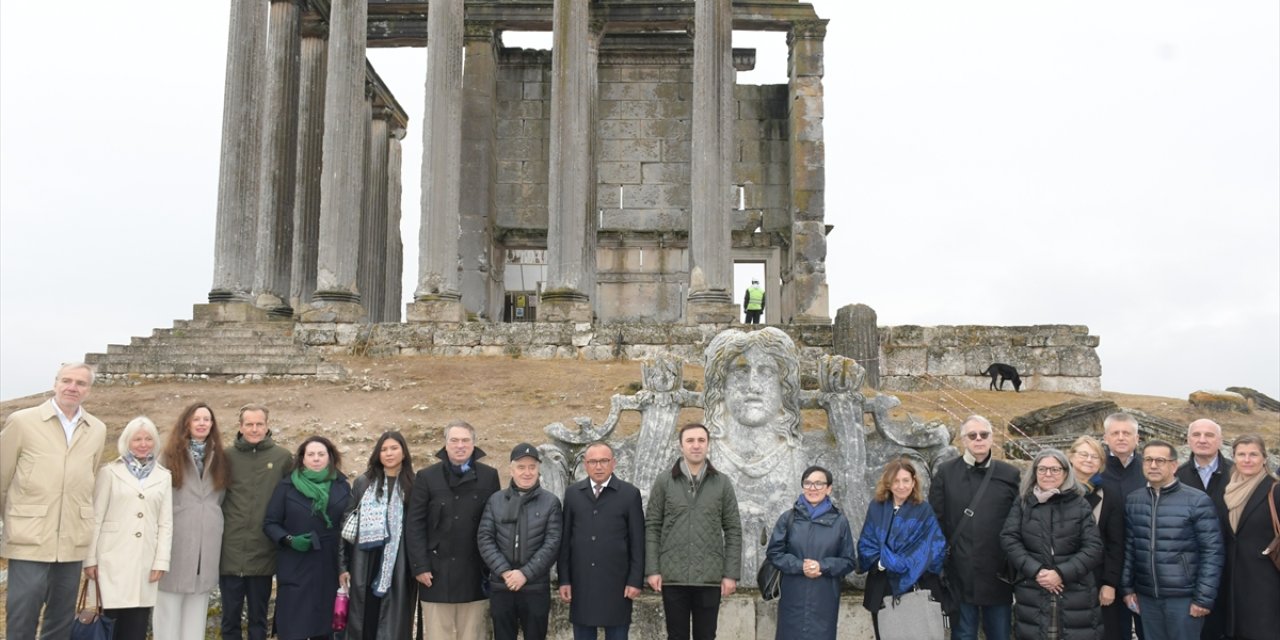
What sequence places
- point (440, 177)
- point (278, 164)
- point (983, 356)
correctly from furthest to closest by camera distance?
point (278, 164) < point (440, 177) < point (983, 356)

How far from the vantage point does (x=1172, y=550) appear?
6074 mm

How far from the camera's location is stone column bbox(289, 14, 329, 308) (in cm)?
2508

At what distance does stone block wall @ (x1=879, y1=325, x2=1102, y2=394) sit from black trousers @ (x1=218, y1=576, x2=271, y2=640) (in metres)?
15.3

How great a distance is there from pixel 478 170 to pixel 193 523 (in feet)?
69.1

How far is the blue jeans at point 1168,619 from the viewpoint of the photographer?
19.9ft

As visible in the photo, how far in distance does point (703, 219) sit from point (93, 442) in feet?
55.1

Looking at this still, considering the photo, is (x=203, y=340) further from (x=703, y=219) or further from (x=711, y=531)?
(x=711, y=531)

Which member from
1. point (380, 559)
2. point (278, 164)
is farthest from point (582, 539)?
point (278, 164)

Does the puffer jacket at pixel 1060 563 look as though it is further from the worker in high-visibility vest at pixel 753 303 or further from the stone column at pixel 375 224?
the stone column at pixel 375 224

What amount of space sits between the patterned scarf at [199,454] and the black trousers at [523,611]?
2019mm

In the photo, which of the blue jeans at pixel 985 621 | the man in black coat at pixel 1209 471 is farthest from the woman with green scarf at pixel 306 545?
the man in black coat at pixel 1209 471

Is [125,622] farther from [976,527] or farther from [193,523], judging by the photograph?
[976,527]

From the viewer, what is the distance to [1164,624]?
617cm

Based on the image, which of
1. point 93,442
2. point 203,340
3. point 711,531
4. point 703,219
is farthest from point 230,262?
point 711,531
